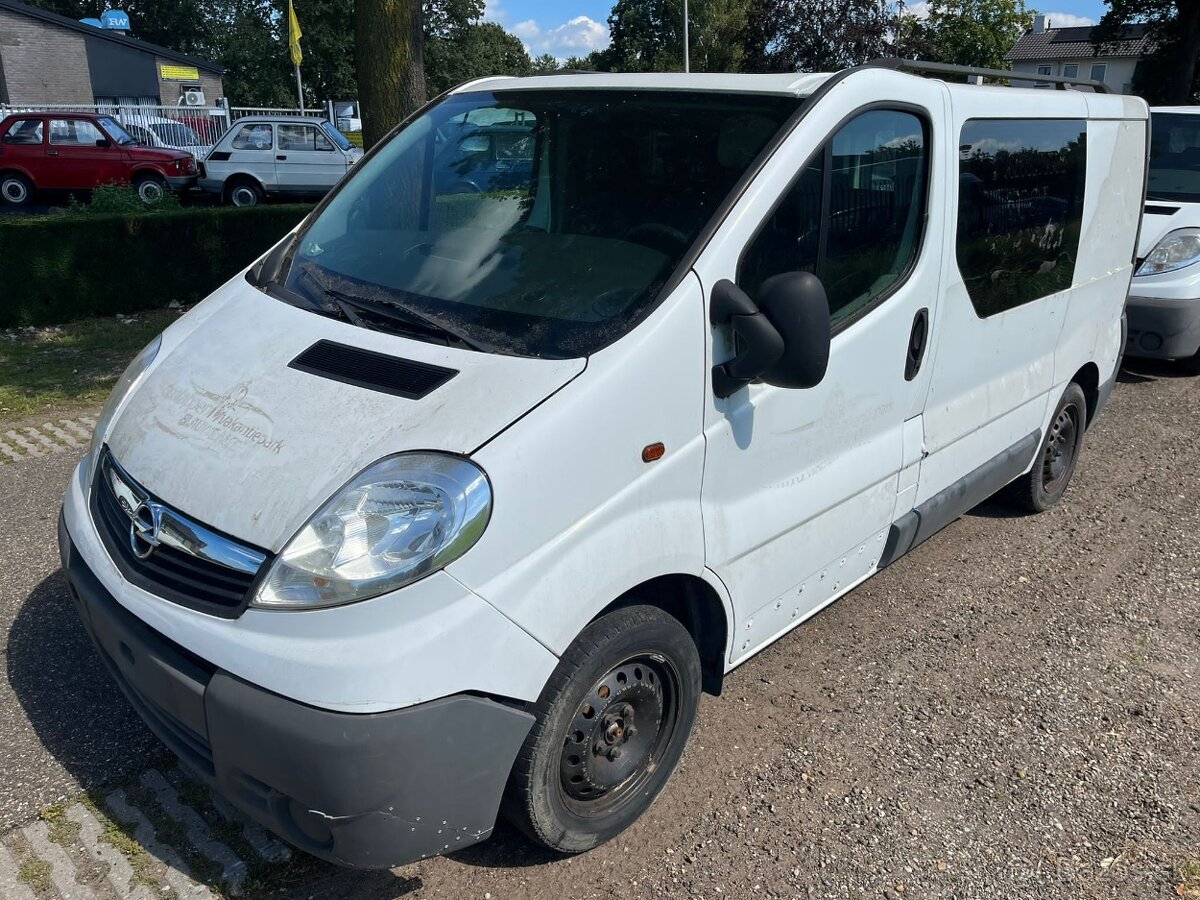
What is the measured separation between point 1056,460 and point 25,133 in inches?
787

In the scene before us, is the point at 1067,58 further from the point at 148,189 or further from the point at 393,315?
the point at 393,315

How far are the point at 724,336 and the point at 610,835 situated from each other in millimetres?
1458

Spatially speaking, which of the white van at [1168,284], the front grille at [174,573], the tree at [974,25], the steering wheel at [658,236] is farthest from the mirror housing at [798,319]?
the tree at [974,25]

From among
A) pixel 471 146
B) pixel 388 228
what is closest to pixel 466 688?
pixel 388 228

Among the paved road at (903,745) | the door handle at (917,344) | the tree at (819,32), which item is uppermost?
the tree at (819,32)

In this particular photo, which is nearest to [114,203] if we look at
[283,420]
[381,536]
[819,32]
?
[283,420]

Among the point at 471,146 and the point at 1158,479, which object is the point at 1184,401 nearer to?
the point at 1158,479

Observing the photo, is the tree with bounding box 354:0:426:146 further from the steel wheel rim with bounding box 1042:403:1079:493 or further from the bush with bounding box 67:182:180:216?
the steel wheel rim with bounding box 1042:403:1079:493

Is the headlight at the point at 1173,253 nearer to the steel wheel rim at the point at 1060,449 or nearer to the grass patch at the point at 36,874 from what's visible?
the steel wheel rim at the point at 1060,449

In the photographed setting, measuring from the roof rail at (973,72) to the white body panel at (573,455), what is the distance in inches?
2.7

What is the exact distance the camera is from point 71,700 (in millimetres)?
3398

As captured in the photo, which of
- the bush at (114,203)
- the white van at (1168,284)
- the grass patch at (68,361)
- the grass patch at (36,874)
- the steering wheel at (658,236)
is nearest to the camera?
the grass patch at (36,874)

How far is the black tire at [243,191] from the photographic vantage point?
1917 cm

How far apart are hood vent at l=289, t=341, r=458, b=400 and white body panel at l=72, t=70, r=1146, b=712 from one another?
0.11ft
